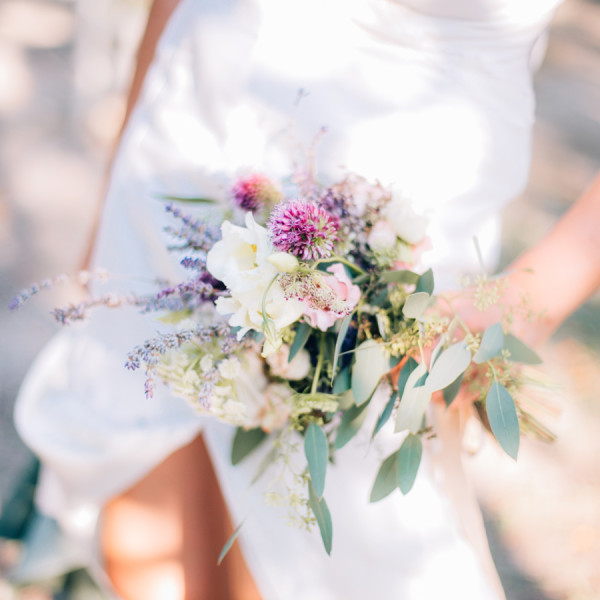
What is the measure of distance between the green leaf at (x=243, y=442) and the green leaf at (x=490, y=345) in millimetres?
449

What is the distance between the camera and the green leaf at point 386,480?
2.66 ft

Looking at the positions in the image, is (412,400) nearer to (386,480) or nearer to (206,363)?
(386,480)

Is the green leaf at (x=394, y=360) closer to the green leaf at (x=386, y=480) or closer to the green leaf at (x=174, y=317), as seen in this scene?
the green leaf at (x=386, y=480)

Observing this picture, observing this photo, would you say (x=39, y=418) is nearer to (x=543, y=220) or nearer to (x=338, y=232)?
(x=338, y=232)

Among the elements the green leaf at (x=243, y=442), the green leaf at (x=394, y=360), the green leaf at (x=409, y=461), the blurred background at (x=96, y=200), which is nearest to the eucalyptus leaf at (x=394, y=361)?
the green leaf at (x=394, y=360)

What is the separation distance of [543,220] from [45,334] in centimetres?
212

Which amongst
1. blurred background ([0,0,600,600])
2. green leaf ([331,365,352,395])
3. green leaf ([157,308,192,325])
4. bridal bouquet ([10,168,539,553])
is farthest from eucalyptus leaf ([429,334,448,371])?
blurred background ([0,0,600,600])

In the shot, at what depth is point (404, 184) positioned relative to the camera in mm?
1027

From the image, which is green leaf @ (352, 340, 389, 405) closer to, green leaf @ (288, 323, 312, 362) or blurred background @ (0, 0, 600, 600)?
green leaf @ (288, 323, 312, 362)

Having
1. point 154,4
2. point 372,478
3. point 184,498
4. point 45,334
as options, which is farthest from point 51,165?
point 372,478

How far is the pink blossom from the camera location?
0.66 metres

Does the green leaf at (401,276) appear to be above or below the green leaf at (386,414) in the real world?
above

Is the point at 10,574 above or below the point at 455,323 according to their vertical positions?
below

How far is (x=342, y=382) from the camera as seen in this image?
2.61ft
